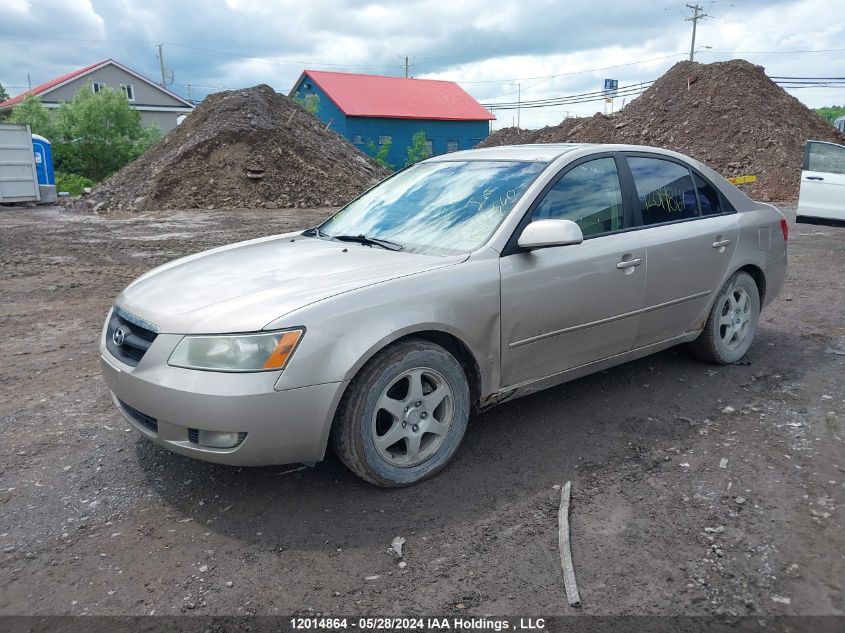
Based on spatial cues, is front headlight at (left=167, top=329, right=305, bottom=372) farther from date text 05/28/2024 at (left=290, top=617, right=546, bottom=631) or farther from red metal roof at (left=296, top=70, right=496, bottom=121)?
red metal roof at (left=296, top=70, right=496, bottom=121)

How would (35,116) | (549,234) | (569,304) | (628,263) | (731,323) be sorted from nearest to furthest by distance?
(549,234) → (569,304) → (628,263) → (731,323) → (35,116)

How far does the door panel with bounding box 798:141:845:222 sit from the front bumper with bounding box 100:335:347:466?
32.8 feet

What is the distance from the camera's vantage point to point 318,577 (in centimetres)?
273

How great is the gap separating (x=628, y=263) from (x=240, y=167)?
19.7m

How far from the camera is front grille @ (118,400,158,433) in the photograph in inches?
124

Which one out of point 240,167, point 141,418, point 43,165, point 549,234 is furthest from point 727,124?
point 141,418

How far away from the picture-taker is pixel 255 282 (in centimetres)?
338

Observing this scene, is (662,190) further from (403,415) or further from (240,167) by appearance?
(240,167)

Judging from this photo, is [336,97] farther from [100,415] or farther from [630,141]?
[100,415]

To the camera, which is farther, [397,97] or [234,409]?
[397,97]

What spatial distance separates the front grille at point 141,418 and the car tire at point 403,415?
32.9 inches

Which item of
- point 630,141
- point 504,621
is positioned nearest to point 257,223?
point 504,621

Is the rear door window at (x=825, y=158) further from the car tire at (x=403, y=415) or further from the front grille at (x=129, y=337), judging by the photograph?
the front grille at (x=129, y=337)

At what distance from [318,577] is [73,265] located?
9499mm
